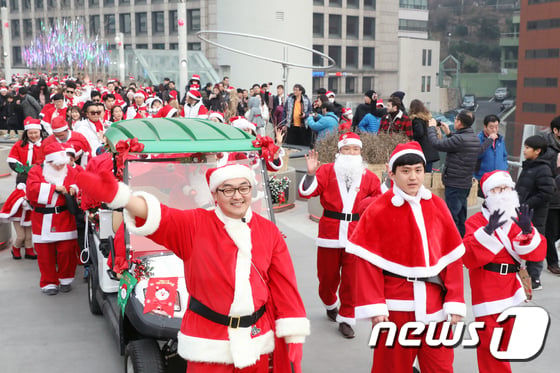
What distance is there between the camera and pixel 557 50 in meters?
79.1

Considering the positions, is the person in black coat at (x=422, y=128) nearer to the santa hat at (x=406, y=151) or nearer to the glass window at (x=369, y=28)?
the santa hat at (x=406, y=151)

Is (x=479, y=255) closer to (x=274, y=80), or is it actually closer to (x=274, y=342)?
(x=274, y=342)

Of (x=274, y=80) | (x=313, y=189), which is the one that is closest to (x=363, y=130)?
(x=313, y=189)

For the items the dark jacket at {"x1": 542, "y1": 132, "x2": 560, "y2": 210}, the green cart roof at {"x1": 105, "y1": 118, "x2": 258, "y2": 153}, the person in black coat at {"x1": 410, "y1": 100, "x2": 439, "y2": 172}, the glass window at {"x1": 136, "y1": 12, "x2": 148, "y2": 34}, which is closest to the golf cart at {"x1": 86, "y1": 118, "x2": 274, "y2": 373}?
the green cart roof at {"x1": 105, "y1": 118, "x2": 258, "y2": 153}

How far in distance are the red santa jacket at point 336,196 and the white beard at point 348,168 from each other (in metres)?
0.04

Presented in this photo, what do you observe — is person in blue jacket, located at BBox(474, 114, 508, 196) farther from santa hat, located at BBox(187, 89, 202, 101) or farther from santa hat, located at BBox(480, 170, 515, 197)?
santa hat, located at BBox(187, 89, 202, 101)

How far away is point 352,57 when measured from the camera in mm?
72125

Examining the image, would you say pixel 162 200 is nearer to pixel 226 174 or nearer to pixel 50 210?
pixel 226 174

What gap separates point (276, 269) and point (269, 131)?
15912mm

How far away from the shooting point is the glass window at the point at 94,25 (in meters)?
74.6

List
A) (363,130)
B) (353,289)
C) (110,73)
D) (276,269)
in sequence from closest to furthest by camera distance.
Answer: (276,269), (353,289), (363,130), (110,73)

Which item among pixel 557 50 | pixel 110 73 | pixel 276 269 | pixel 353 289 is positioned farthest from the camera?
pixel 557 50

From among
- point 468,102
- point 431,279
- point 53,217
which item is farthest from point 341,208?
point 468,102

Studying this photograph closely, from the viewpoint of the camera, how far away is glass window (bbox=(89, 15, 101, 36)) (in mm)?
74562
